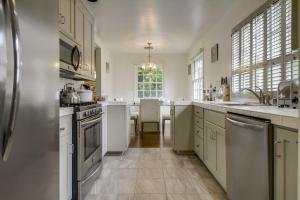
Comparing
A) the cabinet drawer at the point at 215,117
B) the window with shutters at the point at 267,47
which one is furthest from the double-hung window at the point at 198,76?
the cabinet drawer at the point at 215,117

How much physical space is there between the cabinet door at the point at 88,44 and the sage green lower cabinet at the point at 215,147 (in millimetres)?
1843

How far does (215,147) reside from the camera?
289 cm

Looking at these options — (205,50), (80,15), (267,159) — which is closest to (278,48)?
(267,159)

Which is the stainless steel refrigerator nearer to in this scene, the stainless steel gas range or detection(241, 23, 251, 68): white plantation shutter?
the stainless steel gas range

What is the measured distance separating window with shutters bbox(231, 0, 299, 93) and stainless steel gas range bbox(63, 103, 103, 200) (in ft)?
6.56

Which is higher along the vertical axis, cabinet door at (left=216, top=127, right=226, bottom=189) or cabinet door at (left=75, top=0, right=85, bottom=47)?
cabinet door at (left=75, top=0, right=85, bottom=47)

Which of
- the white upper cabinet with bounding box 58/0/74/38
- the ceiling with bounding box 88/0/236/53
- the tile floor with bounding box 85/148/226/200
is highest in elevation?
the ceiling with bounding box 88/0/236/53

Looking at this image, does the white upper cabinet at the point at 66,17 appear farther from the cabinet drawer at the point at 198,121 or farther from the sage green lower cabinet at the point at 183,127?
the sage green lower cabinet at the point at 183,127

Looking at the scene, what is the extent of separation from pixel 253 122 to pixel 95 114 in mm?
1924

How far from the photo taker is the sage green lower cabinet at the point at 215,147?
102 inches

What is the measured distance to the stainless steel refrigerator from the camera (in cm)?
92

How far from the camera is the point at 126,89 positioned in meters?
8.86

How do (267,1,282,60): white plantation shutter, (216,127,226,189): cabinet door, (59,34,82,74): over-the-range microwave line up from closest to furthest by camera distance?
(216,127,226,189): cabinet door
(267,1,282,60): white plantation shutter
(59,34,82,74): over-the-range microwave

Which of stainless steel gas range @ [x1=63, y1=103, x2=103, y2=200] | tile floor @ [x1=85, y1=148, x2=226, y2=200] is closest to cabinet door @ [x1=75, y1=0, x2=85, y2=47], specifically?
stainless steel gas range @ [x1=63, y1=103, x2=103, y2=200]
